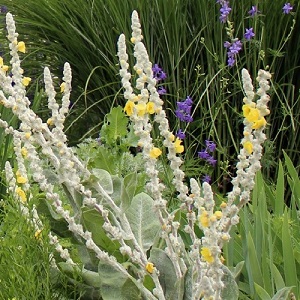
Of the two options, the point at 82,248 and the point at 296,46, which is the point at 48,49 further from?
the point at 82,248

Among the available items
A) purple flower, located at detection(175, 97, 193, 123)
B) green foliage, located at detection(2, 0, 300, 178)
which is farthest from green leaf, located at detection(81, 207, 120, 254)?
green foliage, located at detection(2, 0, 300, 178)

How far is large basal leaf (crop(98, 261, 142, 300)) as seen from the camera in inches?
61.7

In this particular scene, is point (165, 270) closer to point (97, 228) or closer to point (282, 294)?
point (97, 228)

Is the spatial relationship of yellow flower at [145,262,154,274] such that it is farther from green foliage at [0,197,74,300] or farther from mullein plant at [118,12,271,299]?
green foliage at [0,197,74,300]

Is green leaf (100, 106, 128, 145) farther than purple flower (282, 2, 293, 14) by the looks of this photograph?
No

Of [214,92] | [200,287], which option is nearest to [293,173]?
[200,287]

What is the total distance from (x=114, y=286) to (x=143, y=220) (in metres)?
0.23

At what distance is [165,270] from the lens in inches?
63.6

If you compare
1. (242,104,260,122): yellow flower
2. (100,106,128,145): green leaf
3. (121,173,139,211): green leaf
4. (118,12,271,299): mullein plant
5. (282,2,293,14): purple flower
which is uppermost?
(242,104,260,122): yellow flower

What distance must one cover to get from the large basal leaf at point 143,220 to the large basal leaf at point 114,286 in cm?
15

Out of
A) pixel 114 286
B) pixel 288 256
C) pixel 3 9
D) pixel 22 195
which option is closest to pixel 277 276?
pixel 288 256

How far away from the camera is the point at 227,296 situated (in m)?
1.49

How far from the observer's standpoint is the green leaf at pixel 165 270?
160cm

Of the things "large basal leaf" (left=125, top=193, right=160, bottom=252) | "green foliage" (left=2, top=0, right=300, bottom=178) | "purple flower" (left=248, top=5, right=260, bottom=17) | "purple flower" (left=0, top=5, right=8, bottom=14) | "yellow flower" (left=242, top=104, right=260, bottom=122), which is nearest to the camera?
"yellow flower" (left=242, top=104, right=260, bottom=122)
